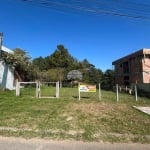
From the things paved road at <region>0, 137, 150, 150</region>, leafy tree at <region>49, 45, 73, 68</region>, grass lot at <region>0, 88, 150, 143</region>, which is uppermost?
leafy tree at <region>49, 45, 73, 68</region>

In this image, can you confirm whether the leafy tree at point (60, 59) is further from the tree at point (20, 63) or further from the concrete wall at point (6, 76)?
the concrete wall at point (6, 76)

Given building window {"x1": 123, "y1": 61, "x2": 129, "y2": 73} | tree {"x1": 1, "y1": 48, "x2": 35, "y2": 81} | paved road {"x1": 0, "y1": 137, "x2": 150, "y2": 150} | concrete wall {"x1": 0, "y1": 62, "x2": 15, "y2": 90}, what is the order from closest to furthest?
paved road {"x1": 0, "y1": 137, "x2": 150, "y2": 150} < concrete wall {"x1": 0, "y1": 62, "x2": 15, "y2": 90} < tree {"x1": 1, "y1": 48, "x2": 35, "y2": 81} < building window {"x1": 123, "y1": 61, "x2": 129, "y2": 73}

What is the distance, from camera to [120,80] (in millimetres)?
40312

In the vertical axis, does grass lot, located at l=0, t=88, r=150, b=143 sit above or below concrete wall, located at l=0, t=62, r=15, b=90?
below

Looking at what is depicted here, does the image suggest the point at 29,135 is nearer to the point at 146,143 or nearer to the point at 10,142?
the point at 10,142

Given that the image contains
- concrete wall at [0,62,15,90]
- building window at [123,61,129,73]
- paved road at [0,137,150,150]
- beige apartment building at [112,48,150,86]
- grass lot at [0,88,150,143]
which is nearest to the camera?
paved road at [0,137,150,150]

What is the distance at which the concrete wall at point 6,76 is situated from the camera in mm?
21584

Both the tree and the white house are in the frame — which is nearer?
the white house

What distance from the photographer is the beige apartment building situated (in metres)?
30.9

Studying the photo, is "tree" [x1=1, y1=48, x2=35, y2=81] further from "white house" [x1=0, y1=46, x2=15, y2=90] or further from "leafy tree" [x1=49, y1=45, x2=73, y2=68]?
"leafy tree" [x1=49, y1=45, x2=73, y2=68]

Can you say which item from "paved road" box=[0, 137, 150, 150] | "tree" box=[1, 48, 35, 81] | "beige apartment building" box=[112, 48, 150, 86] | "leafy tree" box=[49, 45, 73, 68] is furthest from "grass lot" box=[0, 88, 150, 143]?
"leafy tree" box=[49, 45, 73, 68]

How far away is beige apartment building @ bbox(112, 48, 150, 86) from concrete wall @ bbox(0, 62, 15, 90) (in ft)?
58.1

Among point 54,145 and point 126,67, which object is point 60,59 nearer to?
point 126,67

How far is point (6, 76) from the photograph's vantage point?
2272 cm
